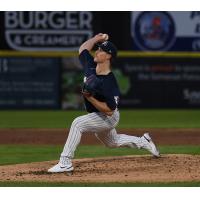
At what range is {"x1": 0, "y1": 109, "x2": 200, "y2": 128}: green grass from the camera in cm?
1775

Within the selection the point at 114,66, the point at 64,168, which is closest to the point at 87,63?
the point at 64,168

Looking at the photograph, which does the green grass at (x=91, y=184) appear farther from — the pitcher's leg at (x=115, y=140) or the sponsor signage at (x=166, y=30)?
the sponsor signage at (x=166, y=30)

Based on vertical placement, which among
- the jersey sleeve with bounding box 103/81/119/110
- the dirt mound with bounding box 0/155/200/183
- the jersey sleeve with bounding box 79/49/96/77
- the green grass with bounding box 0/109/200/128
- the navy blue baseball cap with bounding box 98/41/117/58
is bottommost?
the green grass with bounding box 0/109/200/128

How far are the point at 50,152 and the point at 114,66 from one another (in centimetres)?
1125

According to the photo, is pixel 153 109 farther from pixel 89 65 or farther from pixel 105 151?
pixel 89 65

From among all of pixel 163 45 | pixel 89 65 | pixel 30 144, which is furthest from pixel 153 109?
pixel 89 65

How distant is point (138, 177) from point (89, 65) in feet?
5.15

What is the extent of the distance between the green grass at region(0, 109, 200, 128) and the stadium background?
0.10 m

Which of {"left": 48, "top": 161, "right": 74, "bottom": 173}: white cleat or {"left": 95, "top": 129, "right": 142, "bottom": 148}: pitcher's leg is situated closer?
{"left": 48, "top": 161, "right": 74, "bottom": 173}: white cleat

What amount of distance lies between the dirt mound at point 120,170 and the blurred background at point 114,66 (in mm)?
12324

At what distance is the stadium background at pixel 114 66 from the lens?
2250cm

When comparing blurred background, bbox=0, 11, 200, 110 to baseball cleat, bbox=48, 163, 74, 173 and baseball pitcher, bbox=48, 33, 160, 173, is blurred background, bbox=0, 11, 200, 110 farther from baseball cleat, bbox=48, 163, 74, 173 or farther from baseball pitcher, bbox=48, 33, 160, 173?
baseball cleat, bbox=48, 163, 74, 173

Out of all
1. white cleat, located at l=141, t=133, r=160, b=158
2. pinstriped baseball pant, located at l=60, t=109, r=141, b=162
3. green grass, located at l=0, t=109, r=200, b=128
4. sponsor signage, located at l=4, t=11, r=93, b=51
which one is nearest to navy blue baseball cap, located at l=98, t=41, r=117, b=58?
pinstriped baseball pant, located at l=60, t=109, r=141, b=162

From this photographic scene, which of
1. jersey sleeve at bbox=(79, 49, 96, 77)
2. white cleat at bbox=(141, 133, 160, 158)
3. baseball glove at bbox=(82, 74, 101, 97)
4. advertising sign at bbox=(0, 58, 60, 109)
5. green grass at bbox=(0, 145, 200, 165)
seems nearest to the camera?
baseball glove at bbox=(82, 74, 101, 97)
